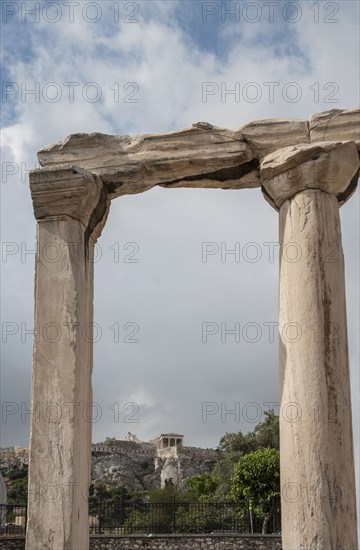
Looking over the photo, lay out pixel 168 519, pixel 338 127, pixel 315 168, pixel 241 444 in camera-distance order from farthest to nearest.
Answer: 1. pixel 241 444
2. pixel 168 519
3. pixel 338 127
4. pixel 315 168

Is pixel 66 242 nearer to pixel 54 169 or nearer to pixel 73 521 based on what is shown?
pixel 54 169

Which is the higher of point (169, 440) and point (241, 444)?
point (169, 440)

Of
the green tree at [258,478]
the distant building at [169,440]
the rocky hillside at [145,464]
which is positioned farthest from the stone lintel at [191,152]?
the distant building at [169,440]

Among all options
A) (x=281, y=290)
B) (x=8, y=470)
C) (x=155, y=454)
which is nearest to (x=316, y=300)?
(x=281, y=290)

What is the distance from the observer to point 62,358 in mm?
12070

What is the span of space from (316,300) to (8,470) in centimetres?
8046

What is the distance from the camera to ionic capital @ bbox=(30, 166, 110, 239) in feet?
41.9

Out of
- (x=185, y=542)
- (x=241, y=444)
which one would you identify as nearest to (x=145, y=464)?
(x=241, y=444)

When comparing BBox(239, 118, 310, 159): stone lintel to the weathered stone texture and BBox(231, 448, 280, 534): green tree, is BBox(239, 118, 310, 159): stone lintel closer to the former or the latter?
the weathered stone texture

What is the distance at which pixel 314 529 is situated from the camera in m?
10.6

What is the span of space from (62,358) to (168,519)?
90.7 ft

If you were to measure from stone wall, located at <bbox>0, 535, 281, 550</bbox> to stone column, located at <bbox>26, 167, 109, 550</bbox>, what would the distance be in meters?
19.9

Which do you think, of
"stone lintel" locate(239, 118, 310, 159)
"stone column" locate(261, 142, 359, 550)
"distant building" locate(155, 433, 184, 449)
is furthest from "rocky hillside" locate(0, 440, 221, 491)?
"stone column" locate(261, 142, 359, 550)

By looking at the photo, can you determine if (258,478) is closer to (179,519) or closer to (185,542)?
(179,519)
